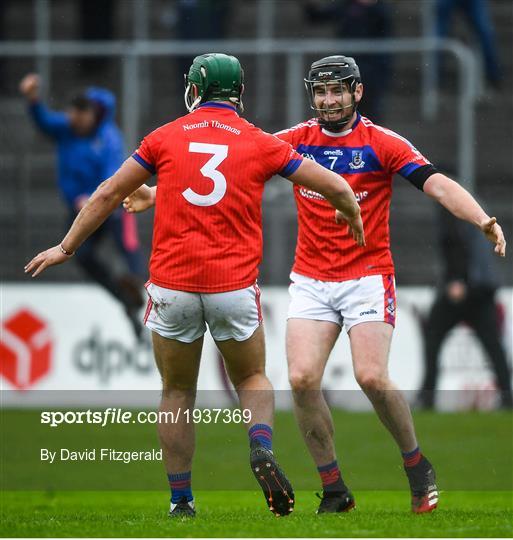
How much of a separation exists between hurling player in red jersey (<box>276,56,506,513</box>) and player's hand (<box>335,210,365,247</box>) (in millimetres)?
540

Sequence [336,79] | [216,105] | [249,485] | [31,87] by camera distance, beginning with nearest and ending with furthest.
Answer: [216,105], [336,79], [249,485], [31,87]

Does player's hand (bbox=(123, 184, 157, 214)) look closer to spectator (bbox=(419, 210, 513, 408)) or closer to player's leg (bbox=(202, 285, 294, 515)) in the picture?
player's leg (bbox=(202, 285, 294, 515))

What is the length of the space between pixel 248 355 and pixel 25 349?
674 centimetres

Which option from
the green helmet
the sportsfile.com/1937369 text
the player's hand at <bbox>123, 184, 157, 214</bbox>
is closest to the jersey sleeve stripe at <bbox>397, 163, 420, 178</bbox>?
the green helmet

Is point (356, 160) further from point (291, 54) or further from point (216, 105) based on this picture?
point (291, 54)

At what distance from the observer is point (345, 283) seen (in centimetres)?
761

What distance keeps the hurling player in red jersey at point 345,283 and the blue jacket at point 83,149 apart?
6153 millimetres

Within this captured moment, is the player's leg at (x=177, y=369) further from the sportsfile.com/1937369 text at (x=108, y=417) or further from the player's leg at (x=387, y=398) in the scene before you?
the sportsfile.com/1937369 text at (x=108, y=417)

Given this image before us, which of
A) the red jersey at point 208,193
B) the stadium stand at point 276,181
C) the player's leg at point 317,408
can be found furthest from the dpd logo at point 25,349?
the red jersey at point 208,193

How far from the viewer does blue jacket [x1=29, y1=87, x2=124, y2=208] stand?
44.7 ft

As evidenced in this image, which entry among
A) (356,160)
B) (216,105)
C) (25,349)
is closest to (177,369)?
(216,105)

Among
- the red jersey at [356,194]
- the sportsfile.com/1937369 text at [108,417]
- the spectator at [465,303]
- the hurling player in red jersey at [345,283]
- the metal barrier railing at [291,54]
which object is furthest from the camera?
the metal barrier railing at [291,54]

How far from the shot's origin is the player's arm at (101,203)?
22.3 feet

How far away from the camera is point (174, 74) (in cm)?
1462
